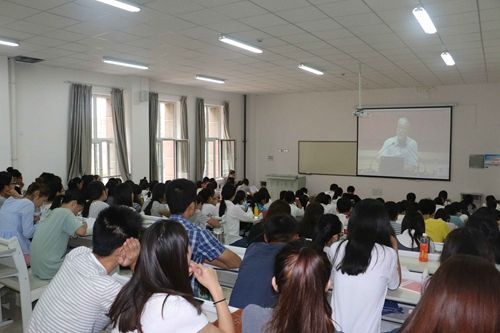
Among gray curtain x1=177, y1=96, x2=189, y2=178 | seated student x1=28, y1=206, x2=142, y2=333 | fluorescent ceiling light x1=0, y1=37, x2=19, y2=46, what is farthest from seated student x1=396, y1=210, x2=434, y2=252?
gray curtain x1=177, y1=96, x2=189, y2=178

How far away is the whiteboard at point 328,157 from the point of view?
1138 cm

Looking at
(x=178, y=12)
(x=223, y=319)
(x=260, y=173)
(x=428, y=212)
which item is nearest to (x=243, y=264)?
(x=223, y=319)

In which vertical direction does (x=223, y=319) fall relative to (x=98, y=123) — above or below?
below

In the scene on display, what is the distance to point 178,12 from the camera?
4520 mm

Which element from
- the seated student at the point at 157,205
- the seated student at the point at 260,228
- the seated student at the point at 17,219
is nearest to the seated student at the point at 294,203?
the seated student at the point at 157,205

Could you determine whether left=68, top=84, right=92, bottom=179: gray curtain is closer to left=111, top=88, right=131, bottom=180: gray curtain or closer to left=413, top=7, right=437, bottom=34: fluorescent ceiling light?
left=111, top=88, right=131, bottom=180: gray curtain

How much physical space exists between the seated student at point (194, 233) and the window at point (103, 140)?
22.2 feet

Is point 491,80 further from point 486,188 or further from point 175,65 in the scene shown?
point 175,65

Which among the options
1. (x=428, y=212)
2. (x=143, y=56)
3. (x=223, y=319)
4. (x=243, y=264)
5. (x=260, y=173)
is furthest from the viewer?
(x=260, y=173)

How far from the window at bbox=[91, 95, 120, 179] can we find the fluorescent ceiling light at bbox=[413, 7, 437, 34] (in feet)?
21.8

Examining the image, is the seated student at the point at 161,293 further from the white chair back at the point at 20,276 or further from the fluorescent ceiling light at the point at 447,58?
the fluorescent ceiling light at the point at 447,58

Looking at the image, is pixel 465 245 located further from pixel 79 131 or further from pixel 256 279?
pixel 79 131

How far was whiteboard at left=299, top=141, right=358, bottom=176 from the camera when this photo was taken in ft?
37.3

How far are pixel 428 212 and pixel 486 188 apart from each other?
558cm
